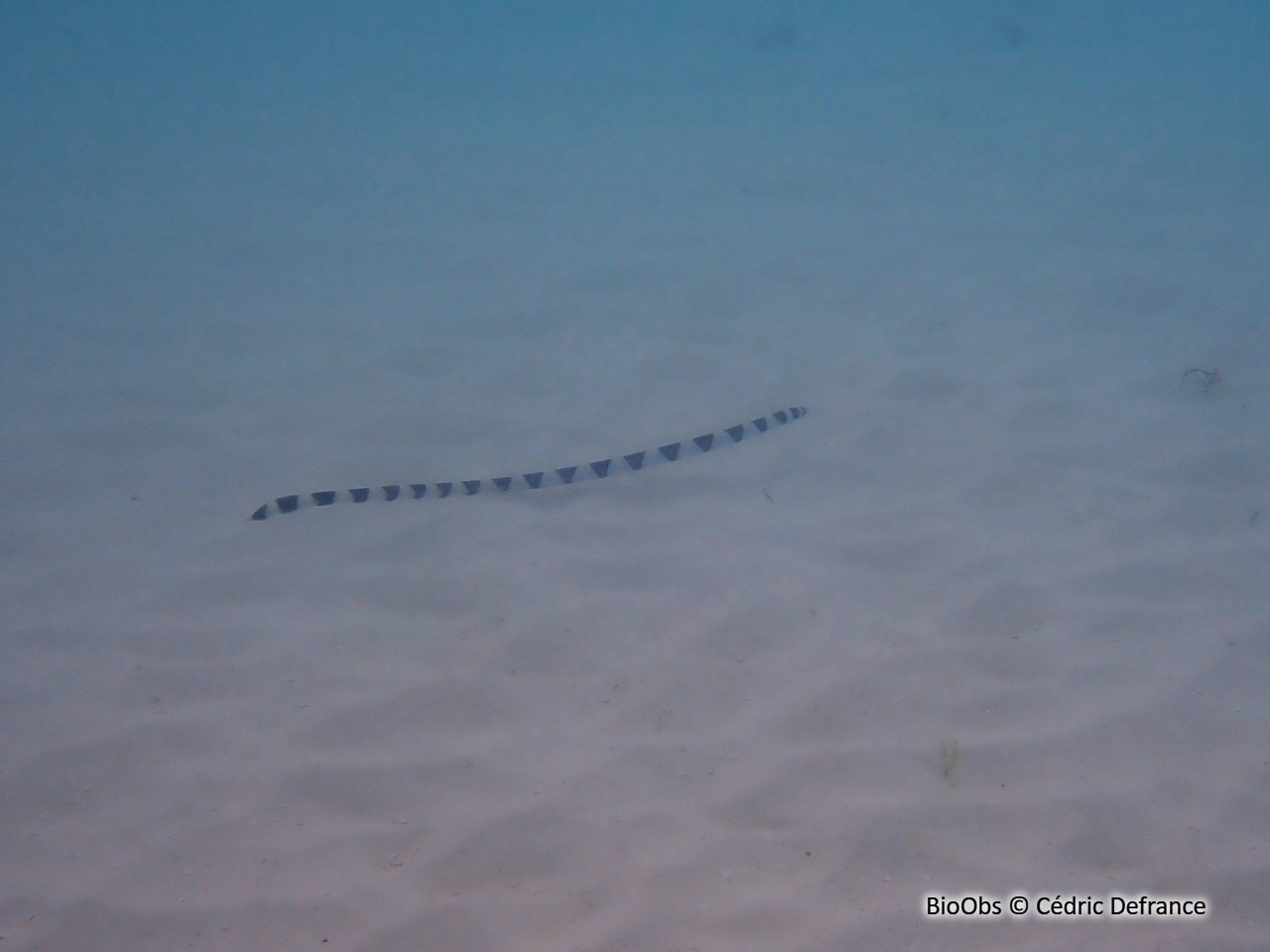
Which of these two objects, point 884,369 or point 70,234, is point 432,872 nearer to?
point 884,369

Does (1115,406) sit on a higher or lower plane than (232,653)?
higher

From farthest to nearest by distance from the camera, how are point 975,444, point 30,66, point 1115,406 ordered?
point 30,66 < point 1115,406 < point 975,444

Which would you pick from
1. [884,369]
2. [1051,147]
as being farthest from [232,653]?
[1051,147]

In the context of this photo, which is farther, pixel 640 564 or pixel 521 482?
pixel 521 482

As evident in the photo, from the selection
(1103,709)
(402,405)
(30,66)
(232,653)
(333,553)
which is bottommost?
(1103,709)

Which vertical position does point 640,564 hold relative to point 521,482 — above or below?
below

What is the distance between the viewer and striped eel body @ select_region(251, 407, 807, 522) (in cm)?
494

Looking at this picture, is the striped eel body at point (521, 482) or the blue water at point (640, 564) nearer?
the blue water at point (640, 564)

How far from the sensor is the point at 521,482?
5.11m

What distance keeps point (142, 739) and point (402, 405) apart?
10.7ft

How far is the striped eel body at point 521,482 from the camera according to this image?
4941 mm

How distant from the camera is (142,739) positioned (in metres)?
3.23

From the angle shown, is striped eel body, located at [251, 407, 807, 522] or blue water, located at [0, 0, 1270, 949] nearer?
blue water, located at [0, 0, 1270, 949]

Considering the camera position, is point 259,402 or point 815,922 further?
point 259,402
